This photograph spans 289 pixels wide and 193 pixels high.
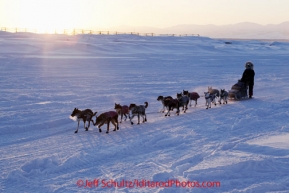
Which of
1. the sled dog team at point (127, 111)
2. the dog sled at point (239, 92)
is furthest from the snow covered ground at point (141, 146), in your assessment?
the dog sled at point (239, 92)

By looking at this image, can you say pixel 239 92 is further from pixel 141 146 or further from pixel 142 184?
pixel 142 184

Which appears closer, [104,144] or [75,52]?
[104,144]

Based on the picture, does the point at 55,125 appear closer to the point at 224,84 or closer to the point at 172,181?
the point at 172,181

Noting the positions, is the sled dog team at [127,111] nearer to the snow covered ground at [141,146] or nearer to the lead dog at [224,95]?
the lead dog at [224,95]

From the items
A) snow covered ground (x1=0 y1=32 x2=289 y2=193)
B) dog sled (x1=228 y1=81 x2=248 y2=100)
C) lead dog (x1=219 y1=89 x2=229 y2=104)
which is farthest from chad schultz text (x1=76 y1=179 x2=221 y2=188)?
dog sled (x1=228 y1=81 x2=248 y2=100)

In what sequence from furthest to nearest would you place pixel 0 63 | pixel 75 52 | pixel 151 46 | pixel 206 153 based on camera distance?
1. pixel 151 46
2. pixel 75 52
3. pixel 0 63
4. pixel 206 153

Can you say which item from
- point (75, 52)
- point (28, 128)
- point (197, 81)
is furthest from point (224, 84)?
point (75, 52)

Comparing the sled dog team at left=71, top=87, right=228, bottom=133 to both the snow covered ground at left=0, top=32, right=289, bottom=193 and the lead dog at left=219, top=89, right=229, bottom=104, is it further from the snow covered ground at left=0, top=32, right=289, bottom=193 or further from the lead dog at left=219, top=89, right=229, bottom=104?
the snow covered ground at left=0, top=32, right=289, bottom=193

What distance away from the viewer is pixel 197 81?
66.9 ft

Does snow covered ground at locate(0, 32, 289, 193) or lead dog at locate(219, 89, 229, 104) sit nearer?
snow covered ground at locate(0, 32, 289, 193)

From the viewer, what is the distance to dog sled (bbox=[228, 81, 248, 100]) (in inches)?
554

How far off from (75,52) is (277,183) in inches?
1359

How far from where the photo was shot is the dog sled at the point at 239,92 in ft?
46.2

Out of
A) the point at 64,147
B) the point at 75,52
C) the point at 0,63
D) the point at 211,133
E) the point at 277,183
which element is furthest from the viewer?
the point at 75,52
